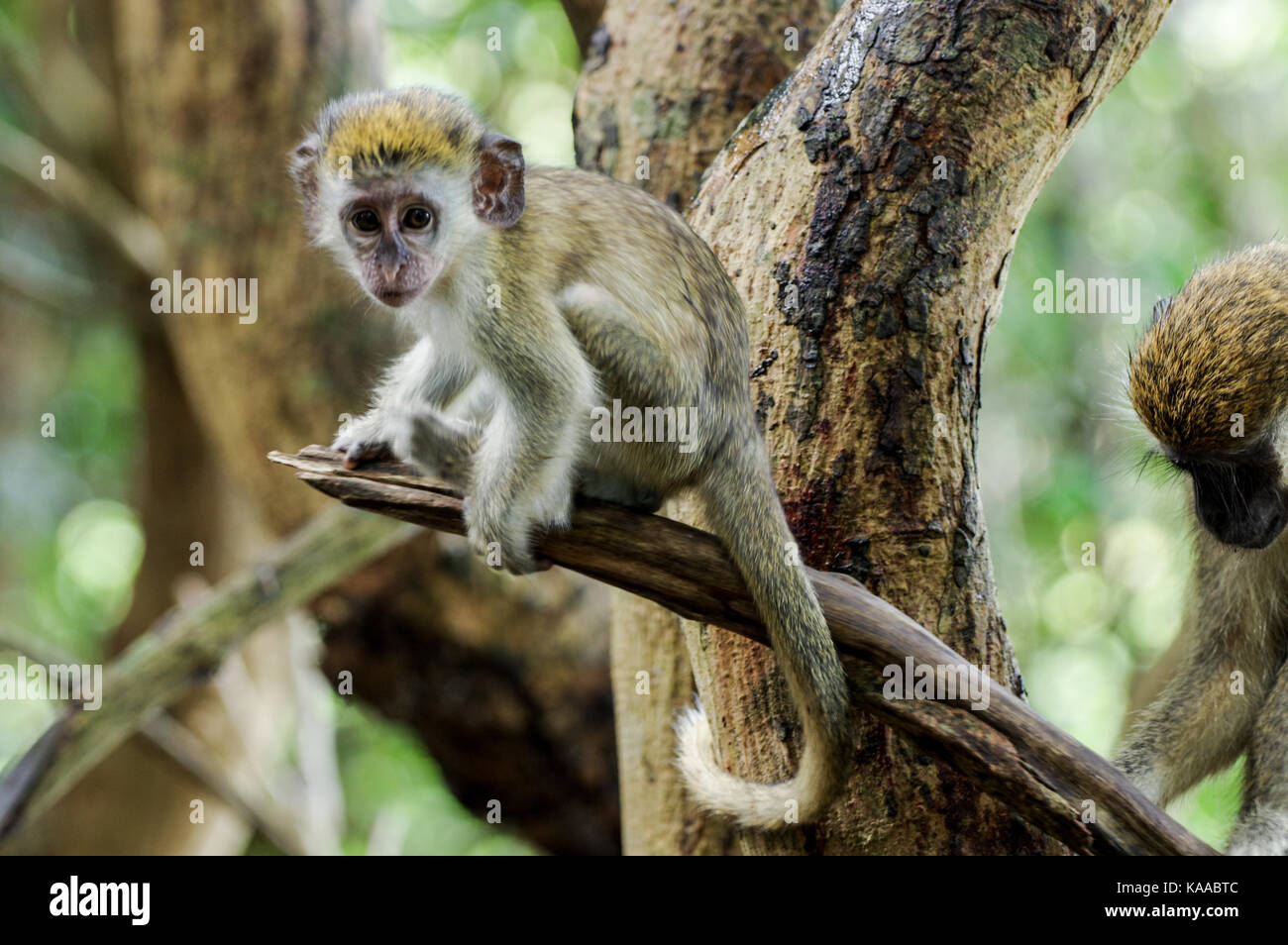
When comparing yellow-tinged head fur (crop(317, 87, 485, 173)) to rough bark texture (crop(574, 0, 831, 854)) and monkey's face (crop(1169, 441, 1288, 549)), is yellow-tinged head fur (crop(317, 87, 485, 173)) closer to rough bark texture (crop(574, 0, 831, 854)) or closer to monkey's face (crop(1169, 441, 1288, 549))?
rough bark texture (crop(574, 0, 831, 854))

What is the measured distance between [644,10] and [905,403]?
6.90 feet

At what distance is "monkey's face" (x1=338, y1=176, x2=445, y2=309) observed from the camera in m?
3.27

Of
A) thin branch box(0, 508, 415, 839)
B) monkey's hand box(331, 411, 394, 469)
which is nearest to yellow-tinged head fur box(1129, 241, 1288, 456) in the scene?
monkey's hand box(331, 411, 394, 469)

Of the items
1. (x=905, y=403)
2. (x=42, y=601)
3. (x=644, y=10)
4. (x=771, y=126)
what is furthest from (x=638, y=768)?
(x=42, y=601)

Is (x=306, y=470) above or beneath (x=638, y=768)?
above

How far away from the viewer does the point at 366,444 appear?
330 cm

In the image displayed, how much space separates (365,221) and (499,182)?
0.40m

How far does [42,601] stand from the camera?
1061 centimetres

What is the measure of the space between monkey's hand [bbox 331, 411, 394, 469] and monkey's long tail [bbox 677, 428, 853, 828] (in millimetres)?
902

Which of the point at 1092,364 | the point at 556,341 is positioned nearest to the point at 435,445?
the point at 556,341

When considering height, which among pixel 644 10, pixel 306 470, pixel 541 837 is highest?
pixel 644 10
